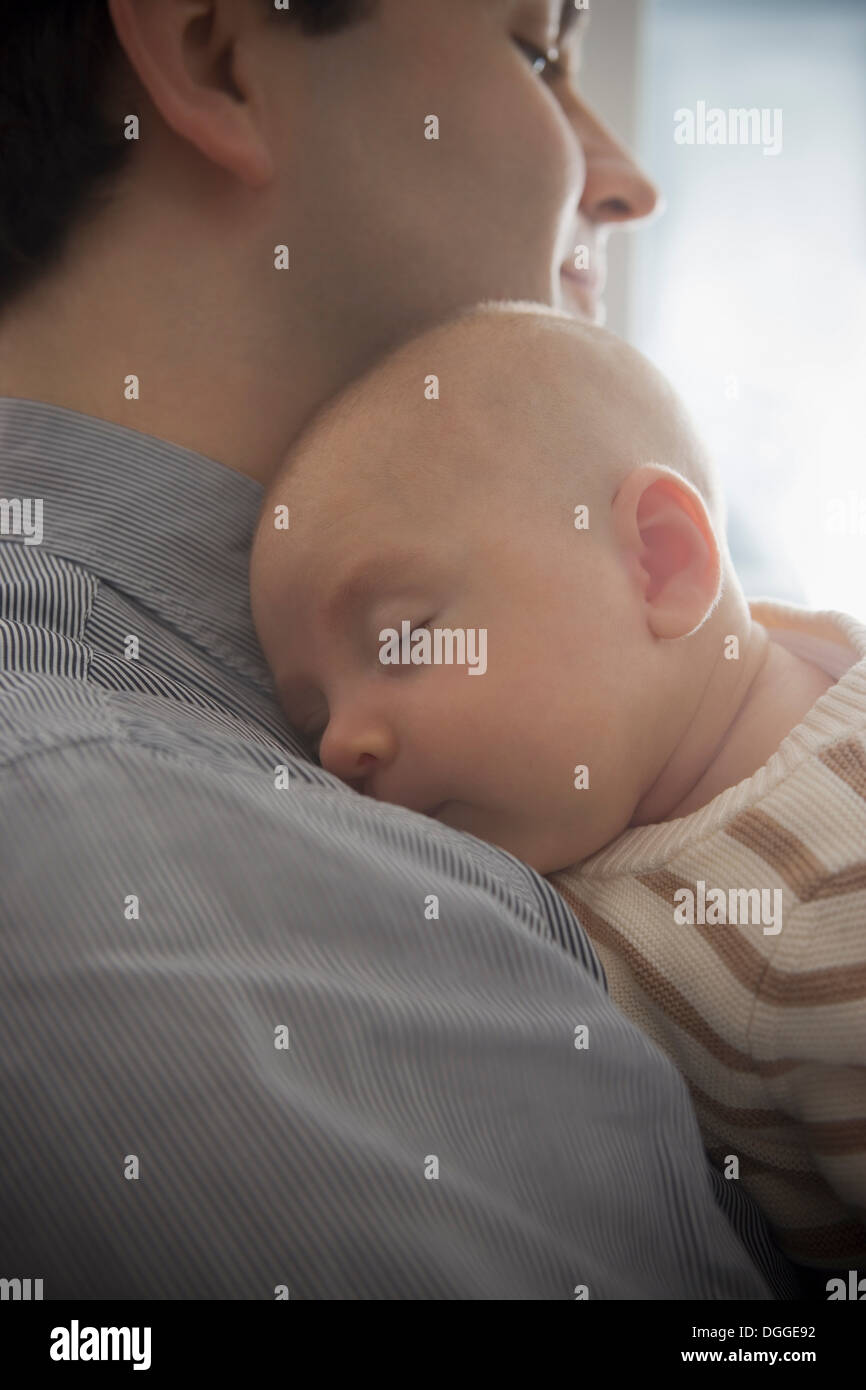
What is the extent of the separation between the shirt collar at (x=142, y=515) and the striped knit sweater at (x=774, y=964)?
33cm

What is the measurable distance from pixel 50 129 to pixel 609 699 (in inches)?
26.0

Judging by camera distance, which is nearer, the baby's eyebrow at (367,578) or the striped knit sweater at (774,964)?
the striped knit sweater at (774,964)

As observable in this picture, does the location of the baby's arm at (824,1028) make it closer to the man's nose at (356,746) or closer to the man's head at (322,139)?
the man's nose at (356,746)

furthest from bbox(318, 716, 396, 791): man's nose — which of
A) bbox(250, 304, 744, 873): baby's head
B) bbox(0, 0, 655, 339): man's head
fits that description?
bbox(0, 0, 655, 339): man's head

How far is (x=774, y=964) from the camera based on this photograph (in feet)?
2.36

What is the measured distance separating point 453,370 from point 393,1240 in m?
0.65

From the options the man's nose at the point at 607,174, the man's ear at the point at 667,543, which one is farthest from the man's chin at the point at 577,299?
the man's ear at the point at 667,543

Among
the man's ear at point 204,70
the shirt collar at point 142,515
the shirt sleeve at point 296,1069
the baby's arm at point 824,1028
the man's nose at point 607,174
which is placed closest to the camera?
the shirt sleeve at point 296,1069

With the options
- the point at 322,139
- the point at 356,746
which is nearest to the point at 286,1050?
the point at 356,746

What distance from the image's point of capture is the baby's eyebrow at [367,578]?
2.77ft

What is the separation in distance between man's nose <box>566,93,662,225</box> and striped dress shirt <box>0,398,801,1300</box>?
2.58 ft

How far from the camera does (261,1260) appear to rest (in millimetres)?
479

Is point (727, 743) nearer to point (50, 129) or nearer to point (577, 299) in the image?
point (577, 299)

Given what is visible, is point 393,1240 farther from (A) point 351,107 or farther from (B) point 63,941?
(A) point 351,107
